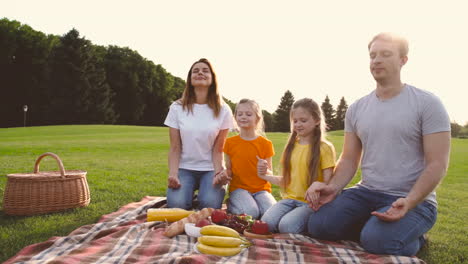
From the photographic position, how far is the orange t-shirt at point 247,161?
4.77m

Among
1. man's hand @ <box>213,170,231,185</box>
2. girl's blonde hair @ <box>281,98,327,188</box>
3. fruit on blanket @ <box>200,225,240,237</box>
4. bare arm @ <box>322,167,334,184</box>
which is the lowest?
fruit on blanket @ <box>200,225,240,237</box>

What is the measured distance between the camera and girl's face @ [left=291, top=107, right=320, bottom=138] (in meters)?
4.16

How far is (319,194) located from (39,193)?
10.9 feet

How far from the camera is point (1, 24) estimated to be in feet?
128

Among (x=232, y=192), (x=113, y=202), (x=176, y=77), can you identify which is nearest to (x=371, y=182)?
(x=232, y=192)

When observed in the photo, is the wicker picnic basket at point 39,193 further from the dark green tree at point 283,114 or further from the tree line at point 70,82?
the dark green tree at point 283,114

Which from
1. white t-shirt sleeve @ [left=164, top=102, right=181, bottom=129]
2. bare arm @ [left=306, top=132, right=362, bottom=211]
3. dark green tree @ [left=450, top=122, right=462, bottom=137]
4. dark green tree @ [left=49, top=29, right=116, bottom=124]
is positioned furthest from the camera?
dark green tree @ [left=450, top=122, right=462, bottom=137]

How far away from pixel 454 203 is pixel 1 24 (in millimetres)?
44796

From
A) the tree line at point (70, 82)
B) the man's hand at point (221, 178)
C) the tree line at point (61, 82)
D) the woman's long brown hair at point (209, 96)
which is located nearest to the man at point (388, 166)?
the man's hand at point (221, 178)

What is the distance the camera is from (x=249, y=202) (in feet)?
14.7

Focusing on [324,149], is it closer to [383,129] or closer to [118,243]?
[383,129]

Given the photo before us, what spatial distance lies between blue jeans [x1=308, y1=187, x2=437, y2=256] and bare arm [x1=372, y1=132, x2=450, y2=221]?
0.15 meters

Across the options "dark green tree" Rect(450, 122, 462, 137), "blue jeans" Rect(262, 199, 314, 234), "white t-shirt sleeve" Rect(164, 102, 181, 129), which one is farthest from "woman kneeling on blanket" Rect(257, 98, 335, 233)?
"dark green tree" Rect(450, 122, 462, 137)

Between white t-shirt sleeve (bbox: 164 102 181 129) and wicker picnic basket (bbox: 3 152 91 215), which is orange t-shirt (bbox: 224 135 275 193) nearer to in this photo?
white t-shirt sleeve (bbox: 164 102 181 129)
